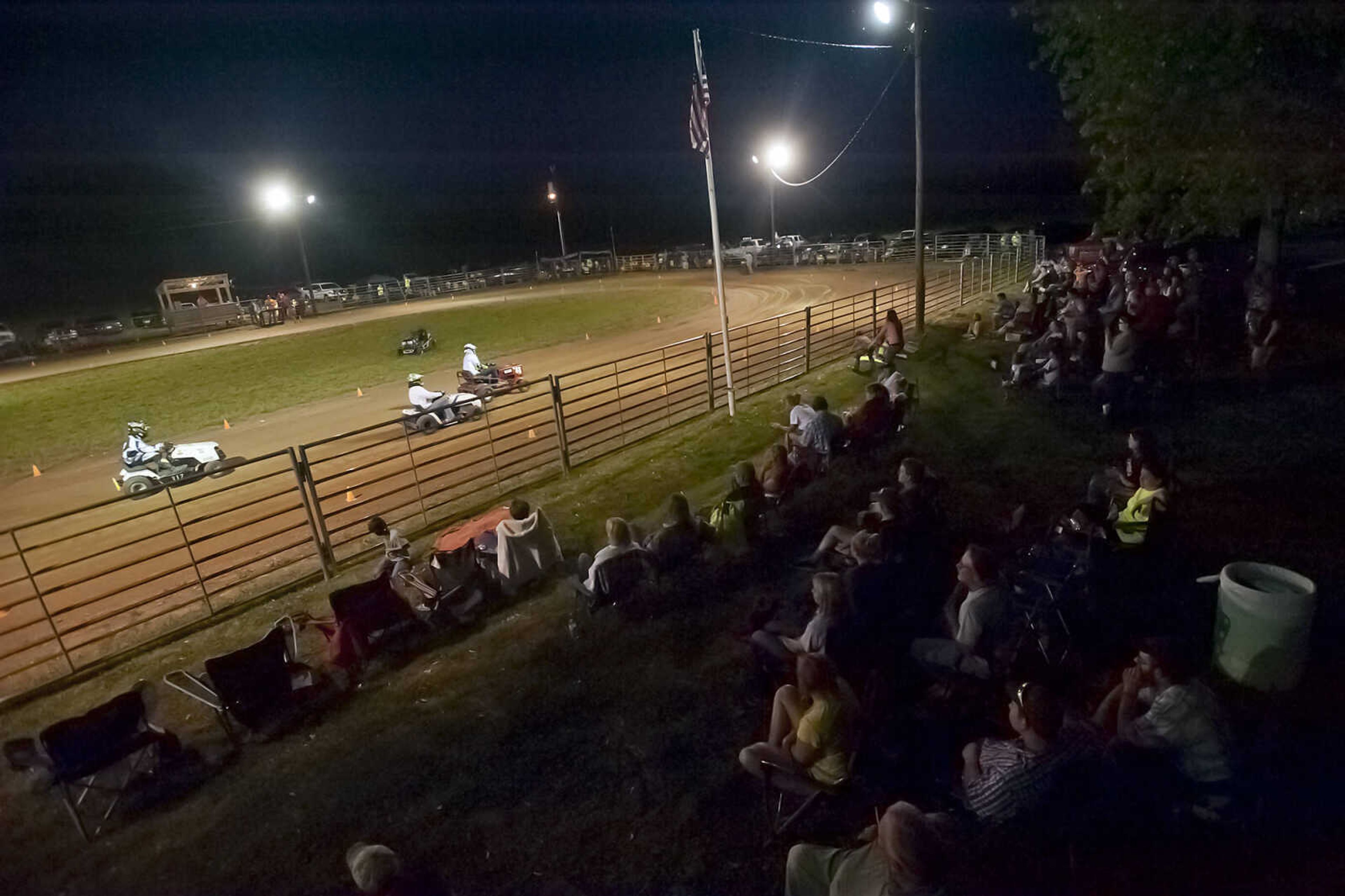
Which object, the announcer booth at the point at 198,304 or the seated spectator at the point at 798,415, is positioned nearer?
the seated spectator at the point at 798,415

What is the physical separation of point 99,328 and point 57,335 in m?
2.01

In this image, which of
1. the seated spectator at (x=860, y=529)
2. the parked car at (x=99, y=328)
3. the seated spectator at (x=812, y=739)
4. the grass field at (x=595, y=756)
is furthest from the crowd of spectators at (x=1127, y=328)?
the parked car at (x=99, y=328)

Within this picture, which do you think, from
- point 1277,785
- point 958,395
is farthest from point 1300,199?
point 1277,785

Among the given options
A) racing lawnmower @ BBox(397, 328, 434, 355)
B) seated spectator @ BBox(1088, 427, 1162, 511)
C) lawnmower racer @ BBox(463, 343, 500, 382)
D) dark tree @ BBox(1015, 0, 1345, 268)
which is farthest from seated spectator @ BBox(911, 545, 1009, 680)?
racing lawnmower @ BBox(397, 328, 434, 355)

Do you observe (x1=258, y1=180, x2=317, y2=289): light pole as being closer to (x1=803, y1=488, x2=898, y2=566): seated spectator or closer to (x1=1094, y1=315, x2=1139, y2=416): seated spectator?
(x1=1094, y1=315, x2=1139, y2=416): seated spectator

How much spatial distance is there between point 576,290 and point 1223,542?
43.7 meters

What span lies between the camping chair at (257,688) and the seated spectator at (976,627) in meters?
4.96

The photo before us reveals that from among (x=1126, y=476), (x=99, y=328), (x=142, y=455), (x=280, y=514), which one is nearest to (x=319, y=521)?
(x=280, y=514)

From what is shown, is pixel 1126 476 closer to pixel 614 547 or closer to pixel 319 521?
pixel 614 547

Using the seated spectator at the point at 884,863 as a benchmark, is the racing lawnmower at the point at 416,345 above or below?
below

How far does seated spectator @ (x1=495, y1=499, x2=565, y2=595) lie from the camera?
7.73m

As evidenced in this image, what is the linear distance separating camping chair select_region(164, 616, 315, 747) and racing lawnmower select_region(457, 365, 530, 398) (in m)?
10.4

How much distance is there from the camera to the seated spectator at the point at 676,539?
694cm

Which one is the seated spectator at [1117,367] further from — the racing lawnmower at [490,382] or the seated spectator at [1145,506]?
the racing lawnmower at [490,382]
